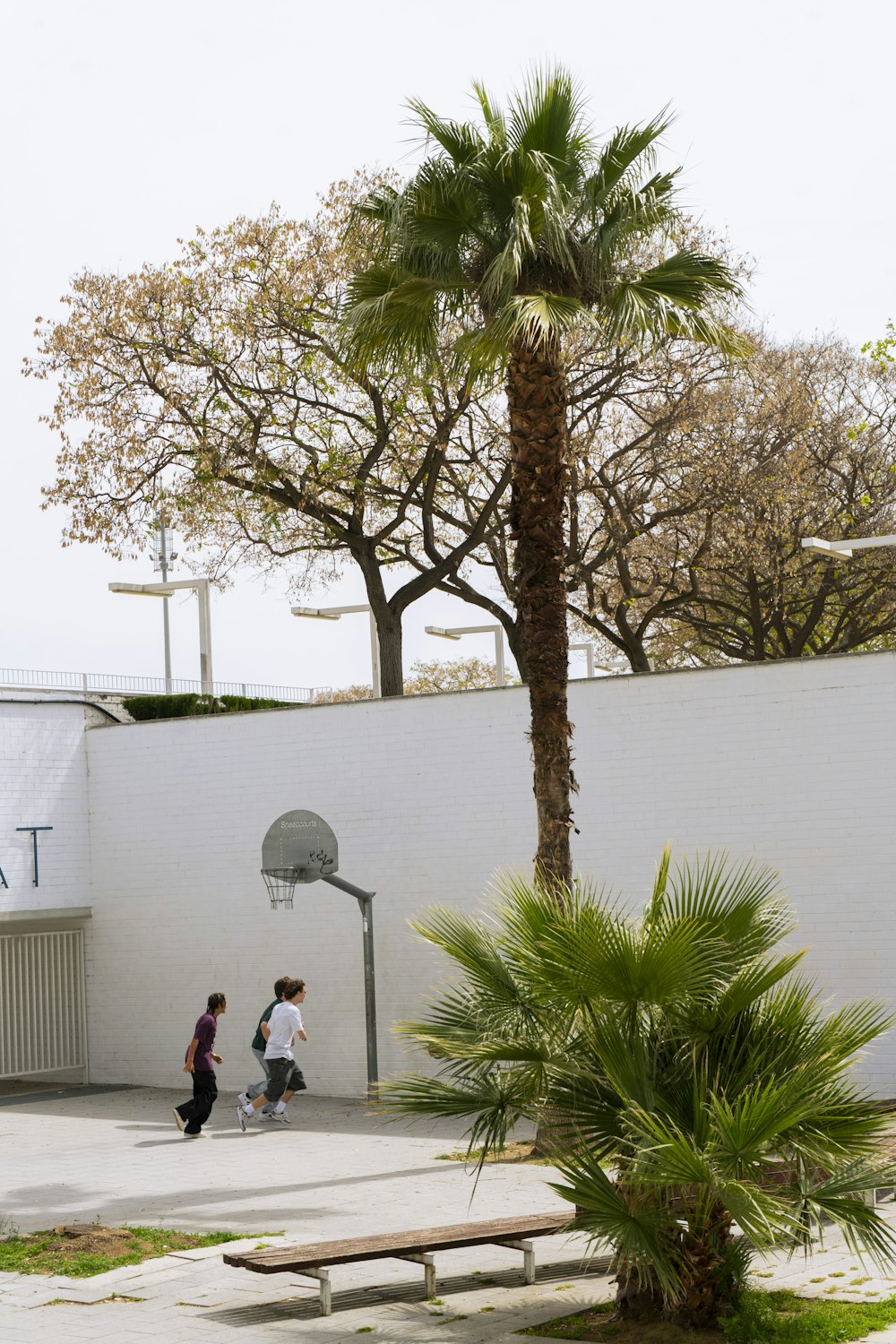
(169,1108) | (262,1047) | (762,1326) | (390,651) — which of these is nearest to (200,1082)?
(262,1047)

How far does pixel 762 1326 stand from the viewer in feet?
23.2

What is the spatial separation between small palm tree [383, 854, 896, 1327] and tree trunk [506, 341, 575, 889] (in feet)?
14.0

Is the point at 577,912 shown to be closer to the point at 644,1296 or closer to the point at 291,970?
the point at 644,1296

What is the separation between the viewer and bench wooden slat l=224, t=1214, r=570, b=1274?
306 inches

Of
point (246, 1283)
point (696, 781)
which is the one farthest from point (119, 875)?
point (246, 1283)

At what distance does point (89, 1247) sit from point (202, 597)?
15.4 m

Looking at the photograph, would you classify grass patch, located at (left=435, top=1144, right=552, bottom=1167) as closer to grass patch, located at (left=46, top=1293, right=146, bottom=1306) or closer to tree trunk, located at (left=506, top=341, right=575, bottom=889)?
tree trunk, located at (left=506, top=341, right=575, bottom=889)

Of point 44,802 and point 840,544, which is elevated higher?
point 840,544

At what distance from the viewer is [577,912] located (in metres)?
7.48

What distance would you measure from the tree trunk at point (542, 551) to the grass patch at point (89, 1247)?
4215mm


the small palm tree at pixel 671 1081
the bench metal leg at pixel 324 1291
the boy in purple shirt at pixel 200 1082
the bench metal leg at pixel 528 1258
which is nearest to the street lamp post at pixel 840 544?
the boy in purple shirt at pixel 200 1082

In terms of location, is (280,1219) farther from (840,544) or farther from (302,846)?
(840,544)

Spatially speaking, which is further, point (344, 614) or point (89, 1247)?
point (344, 614)

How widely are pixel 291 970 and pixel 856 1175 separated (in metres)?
11.8
